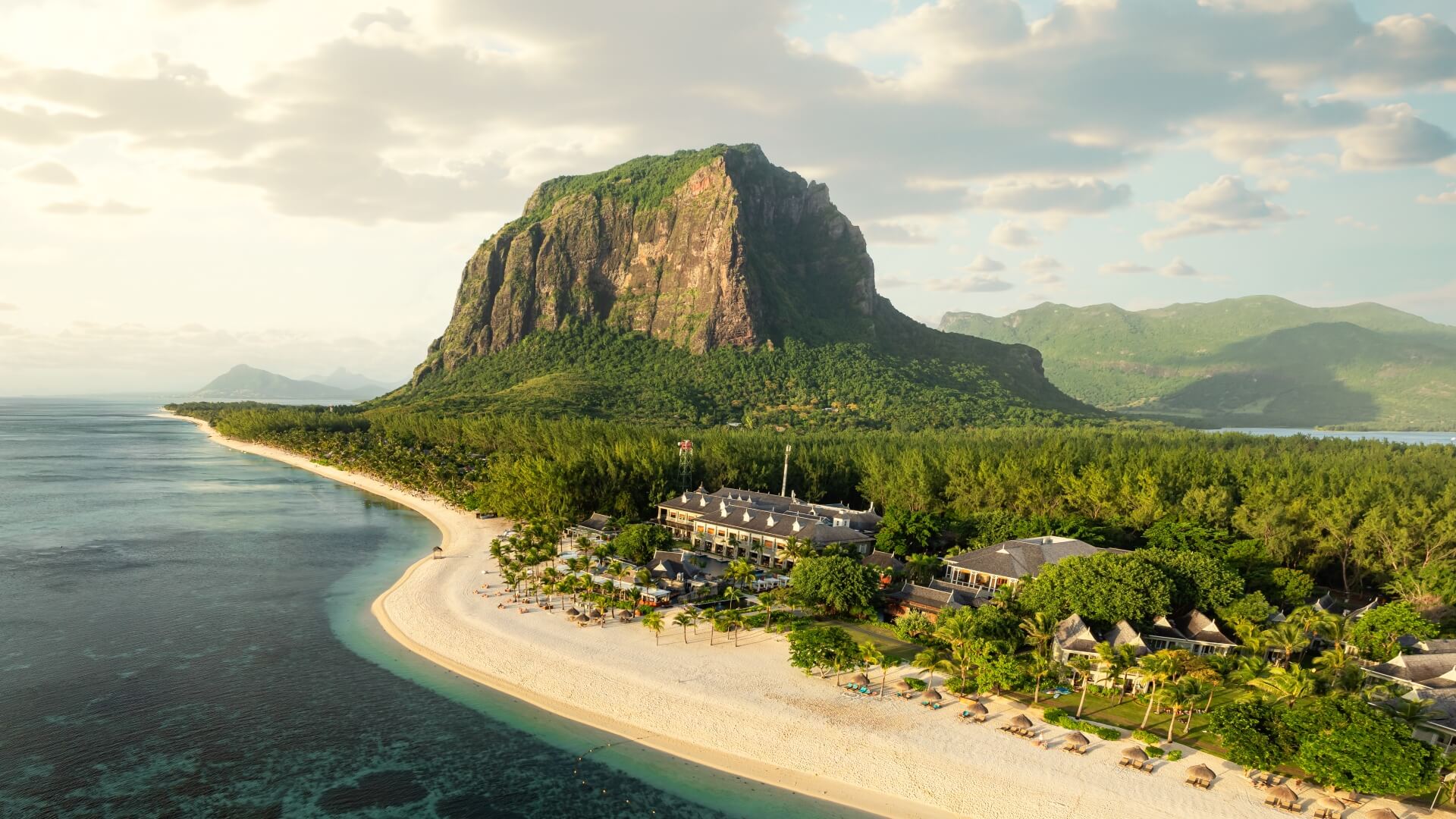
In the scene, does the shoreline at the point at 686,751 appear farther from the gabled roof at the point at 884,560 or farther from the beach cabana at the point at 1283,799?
the gabled roof at the point at 884,560

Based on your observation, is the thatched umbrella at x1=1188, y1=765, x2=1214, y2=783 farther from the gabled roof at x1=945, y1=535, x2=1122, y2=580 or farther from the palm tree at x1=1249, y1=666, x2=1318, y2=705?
the gabled roof at x1=945, y1=535, x2=1122, y2=580

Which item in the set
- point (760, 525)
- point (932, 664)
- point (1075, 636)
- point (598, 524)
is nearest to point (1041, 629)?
point (1075, 636)

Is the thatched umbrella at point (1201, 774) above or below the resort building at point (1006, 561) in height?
below

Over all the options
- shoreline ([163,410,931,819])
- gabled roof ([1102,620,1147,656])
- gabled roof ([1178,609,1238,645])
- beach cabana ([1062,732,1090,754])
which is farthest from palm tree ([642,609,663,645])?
gabled roof ([1178,609,1238,645])

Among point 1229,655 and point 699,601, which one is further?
point 699,601

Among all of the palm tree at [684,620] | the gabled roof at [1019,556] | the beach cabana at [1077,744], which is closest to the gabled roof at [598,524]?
the palm tree at [684,620]

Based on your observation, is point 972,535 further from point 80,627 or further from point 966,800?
point 80,627

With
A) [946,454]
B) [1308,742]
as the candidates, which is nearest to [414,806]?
[1308,742]
